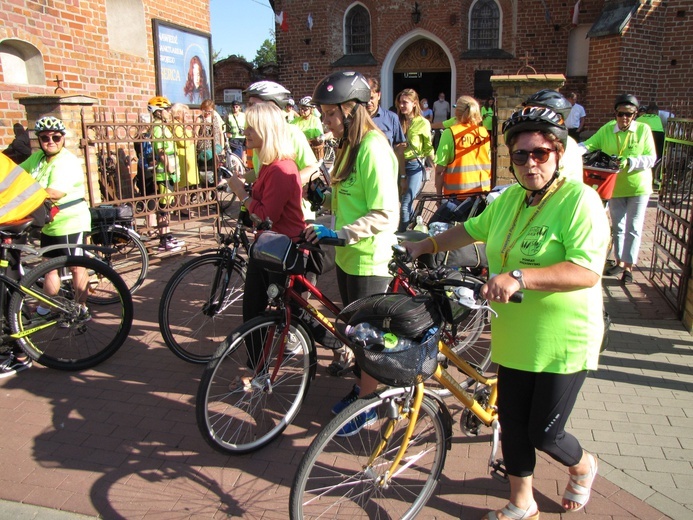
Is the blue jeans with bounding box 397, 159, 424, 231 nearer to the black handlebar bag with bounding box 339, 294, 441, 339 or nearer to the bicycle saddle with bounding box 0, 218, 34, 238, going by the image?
the bicycle saddle with bounding box 0, 218, 34, 238

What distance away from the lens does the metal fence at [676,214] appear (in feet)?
17.7

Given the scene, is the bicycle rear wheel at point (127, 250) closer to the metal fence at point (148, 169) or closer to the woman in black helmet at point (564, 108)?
the metal fence at point (148, 169)

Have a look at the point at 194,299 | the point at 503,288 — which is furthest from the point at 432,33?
the point at 503,288

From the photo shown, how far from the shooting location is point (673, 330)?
5.13 metres

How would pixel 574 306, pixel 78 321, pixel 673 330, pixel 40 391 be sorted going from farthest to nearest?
pixel 673 330, pixel 78 321, pixel 40 391, pixel 574 306

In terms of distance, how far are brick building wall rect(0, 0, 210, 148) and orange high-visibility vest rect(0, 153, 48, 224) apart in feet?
12.2

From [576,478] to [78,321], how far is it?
357cm

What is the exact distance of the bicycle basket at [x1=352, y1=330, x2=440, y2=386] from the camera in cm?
236

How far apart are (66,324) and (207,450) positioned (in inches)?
70.2

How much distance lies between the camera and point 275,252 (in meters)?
3.21

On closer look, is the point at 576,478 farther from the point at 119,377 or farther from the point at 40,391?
the point at 40,391

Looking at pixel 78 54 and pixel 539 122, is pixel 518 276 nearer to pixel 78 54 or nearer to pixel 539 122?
pixel 539 122

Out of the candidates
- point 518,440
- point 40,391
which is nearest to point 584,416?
point 518,440

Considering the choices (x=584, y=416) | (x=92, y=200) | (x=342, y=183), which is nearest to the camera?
(x=342, y=183)
